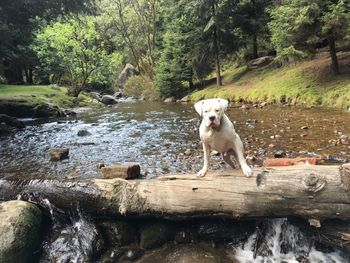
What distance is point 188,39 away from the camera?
3291 cm

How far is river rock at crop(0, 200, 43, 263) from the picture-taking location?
16.7 ft

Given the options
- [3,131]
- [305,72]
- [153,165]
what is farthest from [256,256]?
[305,72]

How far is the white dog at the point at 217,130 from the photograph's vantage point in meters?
5.11

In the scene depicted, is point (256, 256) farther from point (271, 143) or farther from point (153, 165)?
point (271, 143)

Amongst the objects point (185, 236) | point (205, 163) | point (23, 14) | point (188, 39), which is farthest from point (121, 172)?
point (188, 39)

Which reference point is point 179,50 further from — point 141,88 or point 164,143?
point 164,143

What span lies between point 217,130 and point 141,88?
41.9m

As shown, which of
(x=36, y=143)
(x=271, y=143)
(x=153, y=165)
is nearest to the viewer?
A: (x=153, y=165)

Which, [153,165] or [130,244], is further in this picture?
[153,165]

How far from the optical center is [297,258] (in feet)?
17.2

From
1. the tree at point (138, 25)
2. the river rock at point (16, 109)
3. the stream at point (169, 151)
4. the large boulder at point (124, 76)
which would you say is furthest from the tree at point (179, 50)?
the large boulder at point (124, 76)

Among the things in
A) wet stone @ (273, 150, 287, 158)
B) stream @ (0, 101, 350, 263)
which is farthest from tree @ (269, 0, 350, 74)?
wet stone @ (273, 150, 287, 158)

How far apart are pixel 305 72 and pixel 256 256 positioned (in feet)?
61.3

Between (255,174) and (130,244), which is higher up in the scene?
(255,174)
